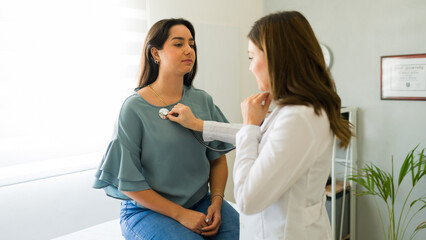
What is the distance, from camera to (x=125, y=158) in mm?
1354

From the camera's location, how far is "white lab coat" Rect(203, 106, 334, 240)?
95cm

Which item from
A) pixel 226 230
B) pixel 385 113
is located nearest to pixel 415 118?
pixel 385 113

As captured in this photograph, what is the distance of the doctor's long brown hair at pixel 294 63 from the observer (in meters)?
1.01

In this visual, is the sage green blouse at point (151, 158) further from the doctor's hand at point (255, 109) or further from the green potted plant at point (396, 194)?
the green potted plant at point (396, 194)

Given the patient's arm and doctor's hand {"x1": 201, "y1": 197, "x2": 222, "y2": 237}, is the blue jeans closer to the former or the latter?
doctor's hand {"x1": 201, "y1": 197, "x2": 222, "y2": 237}

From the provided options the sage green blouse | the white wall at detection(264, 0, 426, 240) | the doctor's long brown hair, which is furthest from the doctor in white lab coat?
the white wall at detection(264, 0, 426, 240)

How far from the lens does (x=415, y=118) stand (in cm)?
244

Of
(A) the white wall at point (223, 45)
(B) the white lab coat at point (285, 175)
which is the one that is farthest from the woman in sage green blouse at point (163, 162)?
(A) the white wall at point (223, 45)

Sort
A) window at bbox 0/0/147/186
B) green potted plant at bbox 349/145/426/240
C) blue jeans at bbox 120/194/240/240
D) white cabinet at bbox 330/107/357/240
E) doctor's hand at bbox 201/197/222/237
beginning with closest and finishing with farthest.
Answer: blue jeans at bbox 120/194/240/240 → doctor's hand at bbox 201/197/222/237 → window at bbox 0/0/147/186 → green potted plant at bbox 349/145/426/240 → white cabinet at bbox 330/107/357/240

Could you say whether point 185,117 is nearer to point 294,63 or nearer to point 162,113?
point 162,113

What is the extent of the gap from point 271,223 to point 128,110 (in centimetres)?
72

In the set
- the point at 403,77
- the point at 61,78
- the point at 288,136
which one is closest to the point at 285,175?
the point at 288,136

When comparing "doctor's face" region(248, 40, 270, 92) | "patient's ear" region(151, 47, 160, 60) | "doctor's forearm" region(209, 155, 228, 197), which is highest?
"patient's ear" region(151, 47, 160, 60)

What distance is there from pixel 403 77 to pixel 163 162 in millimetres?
1926
